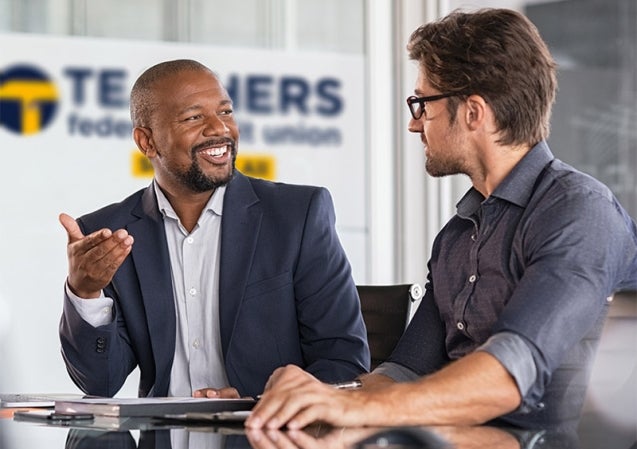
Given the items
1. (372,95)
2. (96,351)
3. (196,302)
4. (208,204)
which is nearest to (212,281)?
(196,302)

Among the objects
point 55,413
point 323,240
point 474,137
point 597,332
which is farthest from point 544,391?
point 323,240

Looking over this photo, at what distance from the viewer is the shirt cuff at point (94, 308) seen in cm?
297

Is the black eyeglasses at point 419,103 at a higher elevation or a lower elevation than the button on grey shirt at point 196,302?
higher

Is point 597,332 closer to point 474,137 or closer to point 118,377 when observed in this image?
point 474,137

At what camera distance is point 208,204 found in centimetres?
334

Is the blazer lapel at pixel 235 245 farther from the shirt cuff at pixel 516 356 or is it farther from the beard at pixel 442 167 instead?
the shirt cuff at pixel 516 356

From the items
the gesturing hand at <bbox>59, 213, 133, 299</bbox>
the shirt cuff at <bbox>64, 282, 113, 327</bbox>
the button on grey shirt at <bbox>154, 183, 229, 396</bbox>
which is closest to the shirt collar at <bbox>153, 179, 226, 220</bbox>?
the button on grey shirt at <bbox>154, 183, 229, 396</bbox>

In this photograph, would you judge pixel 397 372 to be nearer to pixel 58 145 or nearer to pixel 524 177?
pixel 524 177

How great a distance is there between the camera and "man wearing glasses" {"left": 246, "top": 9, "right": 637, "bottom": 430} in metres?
2.00

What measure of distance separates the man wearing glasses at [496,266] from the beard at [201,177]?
32.0 inches

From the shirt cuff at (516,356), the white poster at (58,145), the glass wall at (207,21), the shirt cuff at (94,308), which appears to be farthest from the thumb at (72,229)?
the glass wall at (207,21)

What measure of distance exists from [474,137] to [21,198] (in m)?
3.19

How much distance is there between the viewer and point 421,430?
75.3 inches

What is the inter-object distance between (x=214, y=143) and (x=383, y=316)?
67 centimetres
